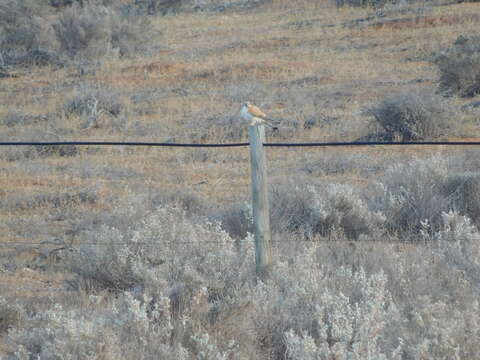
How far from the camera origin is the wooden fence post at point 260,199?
4641 mm

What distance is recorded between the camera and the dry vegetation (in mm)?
4262

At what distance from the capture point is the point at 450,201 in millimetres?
6992

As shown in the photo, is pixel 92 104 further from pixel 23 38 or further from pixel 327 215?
pixel 23 38

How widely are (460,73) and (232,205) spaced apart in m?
8.13

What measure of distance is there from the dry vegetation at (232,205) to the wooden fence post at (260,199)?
13cm

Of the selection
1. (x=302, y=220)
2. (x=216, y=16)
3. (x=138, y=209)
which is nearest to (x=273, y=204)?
(x=302, y=220)

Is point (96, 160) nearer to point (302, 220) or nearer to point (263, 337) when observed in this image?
point (302, 220)

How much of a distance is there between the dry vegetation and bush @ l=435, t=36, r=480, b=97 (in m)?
0.04

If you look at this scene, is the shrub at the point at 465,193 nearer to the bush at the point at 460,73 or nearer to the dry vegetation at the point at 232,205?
the dry vegetation at the point at 232,205

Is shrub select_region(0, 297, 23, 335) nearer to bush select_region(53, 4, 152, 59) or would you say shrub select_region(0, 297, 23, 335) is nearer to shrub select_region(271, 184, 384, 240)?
shrub select_region(271, 184, 384, 240)

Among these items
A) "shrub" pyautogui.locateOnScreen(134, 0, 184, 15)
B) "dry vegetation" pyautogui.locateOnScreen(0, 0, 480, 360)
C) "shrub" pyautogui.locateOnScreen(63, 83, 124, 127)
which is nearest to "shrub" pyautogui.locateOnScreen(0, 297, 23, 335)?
"dry vegetation" pyautogui.locateOnScreen(0, 0, 480, 360)

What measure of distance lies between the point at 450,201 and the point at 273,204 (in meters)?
1.61

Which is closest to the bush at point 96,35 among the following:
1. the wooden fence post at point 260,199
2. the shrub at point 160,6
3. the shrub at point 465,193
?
the shrub at point 160,6

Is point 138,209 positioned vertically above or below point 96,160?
above
